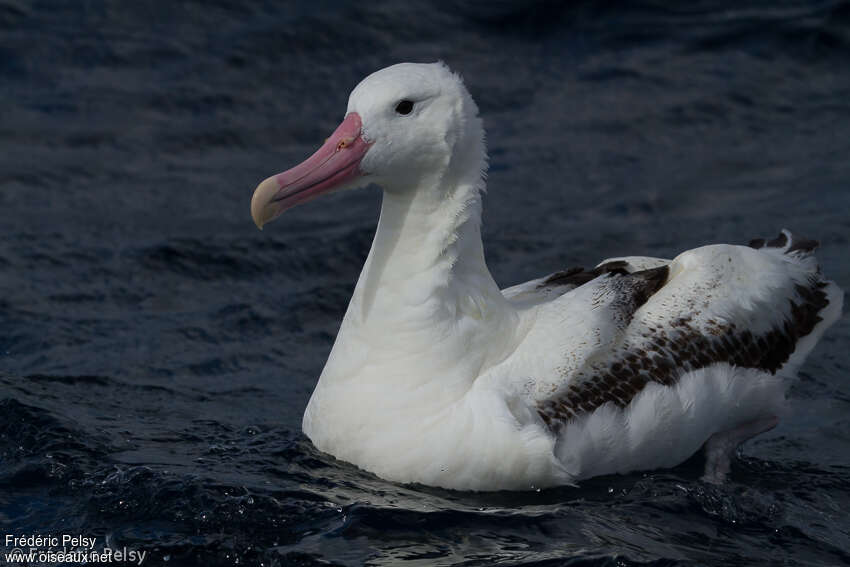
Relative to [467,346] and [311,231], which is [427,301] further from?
[311,231]

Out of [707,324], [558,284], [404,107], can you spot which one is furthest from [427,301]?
[707,324]

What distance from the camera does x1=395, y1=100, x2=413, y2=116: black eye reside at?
21.7 feet

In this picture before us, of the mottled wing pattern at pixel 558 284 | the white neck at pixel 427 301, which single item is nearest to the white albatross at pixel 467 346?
the white neck at pixel 427 301

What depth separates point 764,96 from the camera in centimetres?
1292

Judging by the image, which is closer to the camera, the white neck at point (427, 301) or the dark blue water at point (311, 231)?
the dark blue water at point (311, 231)

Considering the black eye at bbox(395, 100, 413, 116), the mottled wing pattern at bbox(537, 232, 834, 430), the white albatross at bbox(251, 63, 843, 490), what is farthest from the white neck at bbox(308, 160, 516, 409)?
the mottled wing pattern at bbox(537, 232, 834, 430)

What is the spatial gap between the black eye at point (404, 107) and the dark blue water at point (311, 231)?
1792 mm

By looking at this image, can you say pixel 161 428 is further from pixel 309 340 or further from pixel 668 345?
pixel 668 345

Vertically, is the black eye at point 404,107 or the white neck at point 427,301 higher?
the black eye at point 404,107

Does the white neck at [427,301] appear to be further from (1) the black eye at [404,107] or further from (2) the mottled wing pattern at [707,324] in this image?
(2) the mottled wing pattern at [707,324]

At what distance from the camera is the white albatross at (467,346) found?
6535mm

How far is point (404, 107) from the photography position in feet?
21.7

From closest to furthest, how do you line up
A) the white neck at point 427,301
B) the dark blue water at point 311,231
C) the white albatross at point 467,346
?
1. the dark blue water at point 311,231
2. the white albatross at point 467,346
3. the white neck at point 427,301

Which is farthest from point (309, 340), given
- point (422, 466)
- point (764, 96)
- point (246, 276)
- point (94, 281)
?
point (764, 96)
